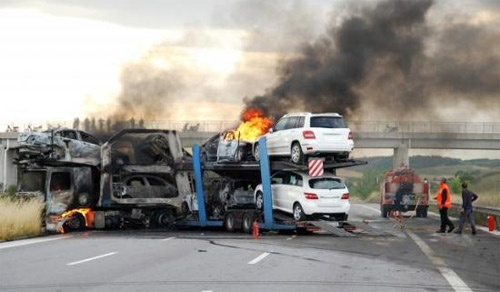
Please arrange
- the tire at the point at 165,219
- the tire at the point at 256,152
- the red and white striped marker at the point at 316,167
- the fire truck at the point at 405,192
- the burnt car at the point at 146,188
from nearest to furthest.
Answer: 1. the red and white striped marker at the point at 316,167
2. the tire at the point at 256,152
3. the burnt car at the point at 146,188
4. the tire at the point at 165,219
5. the fire truck at the point at 405,192

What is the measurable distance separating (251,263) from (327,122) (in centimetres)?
980

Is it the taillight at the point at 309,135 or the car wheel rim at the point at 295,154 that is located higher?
the taillight at the point at 309,135

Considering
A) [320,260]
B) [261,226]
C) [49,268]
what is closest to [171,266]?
[49,268]

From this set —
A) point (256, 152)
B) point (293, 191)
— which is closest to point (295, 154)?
point (293, 191)

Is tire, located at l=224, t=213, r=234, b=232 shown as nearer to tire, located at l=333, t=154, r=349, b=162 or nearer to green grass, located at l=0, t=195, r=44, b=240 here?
tire, located at l=333, t=154, r=349, b=162

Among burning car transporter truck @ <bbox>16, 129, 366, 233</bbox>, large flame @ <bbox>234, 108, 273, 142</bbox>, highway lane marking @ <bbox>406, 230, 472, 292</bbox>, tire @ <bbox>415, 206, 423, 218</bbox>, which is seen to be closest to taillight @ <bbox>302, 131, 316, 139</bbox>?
burning car transporter truck @ <bbox>16, 129, 366, 233</bbox>

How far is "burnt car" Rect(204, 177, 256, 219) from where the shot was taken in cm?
2689

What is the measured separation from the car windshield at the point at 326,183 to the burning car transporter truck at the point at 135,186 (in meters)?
1.10

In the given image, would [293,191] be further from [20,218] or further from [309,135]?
[20,218]

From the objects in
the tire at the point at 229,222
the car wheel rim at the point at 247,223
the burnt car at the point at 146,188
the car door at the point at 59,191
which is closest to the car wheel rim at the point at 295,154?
the car wheel rim at the point at 247,223

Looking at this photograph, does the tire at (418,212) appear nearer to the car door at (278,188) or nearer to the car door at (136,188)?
the car door at (278,188)

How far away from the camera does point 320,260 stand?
16391 mm

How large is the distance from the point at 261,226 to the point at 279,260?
876cm

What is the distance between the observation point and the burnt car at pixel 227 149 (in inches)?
1035
